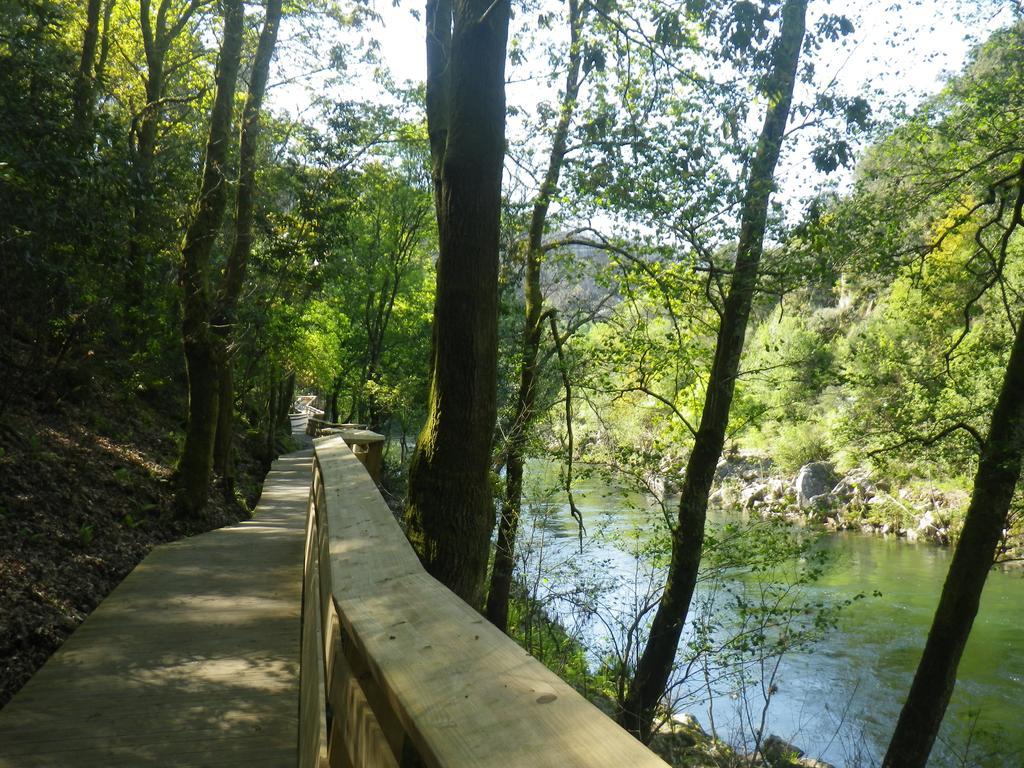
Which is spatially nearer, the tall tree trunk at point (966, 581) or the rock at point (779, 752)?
the tall tree trunk at point (966, 581)

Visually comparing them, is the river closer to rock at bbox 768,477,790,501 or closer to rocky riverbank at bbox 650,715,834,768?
rocky riverbank at bbox 650,715,834,768

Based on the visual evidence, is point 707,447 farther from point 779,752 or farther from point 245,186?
point 245,186

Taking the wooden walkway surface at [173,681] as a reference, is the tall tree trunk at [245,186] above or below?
above

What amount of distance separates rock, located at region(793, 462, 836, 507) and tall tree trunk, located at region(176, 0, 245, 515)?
2820cm

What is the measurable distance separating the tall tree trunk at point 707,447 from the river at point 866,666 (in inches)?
34.2

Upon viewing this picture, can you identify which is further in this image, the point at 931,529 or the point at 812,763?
the point at 931,529

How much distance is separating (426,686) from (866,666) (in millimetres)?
15085

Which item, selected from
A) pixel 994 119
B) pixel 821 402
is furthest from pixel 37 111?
pixel 821 402

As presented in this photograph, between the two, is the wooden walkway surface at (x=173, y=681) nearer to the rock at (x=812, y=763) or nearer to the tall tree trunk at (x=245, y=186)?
the tall tree trunk at (x=245, y=186)

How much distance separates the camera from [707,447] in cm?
1035

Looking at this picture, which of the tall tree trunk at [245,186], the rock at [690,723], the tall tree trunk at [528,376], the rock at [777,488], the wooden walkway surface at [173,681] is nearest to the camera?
the wooden walkway surface at [173,681]

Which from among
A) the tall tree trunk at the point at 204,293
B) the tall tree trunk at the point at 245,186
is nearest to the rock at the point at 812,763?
the tall tree trunk at the point at 204,293

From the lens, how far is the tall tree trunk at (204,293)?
9602mm

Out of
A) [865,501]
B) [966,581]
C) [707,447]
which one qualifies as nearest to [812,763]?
[966,581]
